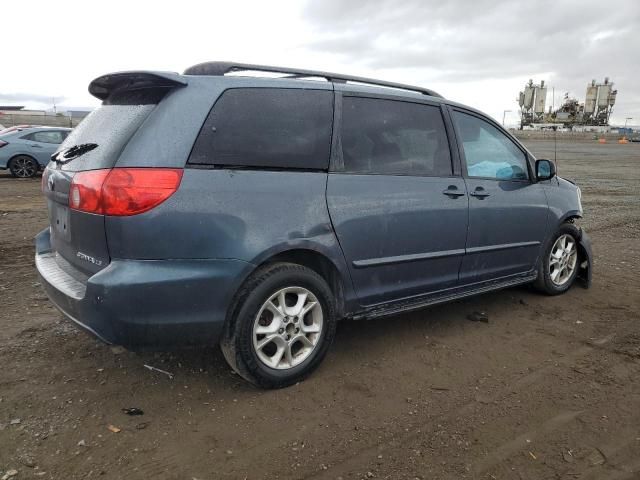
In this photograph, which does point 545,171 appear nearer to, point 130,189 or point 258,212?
point 258,212

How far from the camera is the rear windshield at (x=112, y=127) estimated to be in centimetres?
279

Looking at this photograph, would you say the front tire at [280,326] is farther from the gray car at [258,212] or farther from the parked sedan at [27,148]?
the parked sedan at [27,148]

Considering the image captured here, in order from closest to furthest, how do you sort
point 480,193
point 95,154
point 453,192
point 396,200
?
point 95,154, point 396,200, point 453,192, point 480,193

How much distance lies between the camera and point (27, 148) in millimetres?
14031

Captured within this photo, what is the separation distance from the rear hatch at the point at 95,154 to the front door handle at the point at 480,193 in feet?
7.66

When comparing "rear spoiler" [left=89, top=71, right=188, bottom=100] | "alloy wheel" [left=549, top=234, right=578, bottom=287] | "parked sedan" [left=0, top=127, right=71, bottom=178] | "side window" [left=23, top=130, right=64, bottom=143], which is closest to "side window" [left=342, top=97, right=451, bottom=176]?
"rear spoiler" [left=89, top=71, right=188, bottom=100]

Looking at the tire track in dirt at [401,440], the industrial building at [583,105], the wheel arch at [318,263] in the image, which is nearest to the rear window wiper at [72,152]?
the wheel arch at [318,263]

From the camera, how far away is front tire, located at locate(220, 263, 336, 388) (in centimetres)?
292

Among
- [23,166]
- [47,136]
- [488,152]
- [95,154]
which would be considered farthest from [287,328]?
[23,166]

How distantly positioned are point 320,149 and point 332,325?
1.10 meters

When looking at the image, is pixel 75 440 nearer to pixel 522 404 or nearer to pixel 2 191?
pixel 522 404

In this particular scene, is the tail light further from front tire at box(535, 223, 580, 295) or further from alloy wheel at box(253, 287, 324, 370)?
front tire at box(535, 223, 580, 295)

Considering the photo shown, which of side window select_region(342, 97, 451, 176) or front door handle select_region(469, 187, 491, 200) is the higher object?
side window select_region(342, 97, 451, 176)

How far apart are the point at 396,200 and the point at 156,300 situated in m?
1.68
